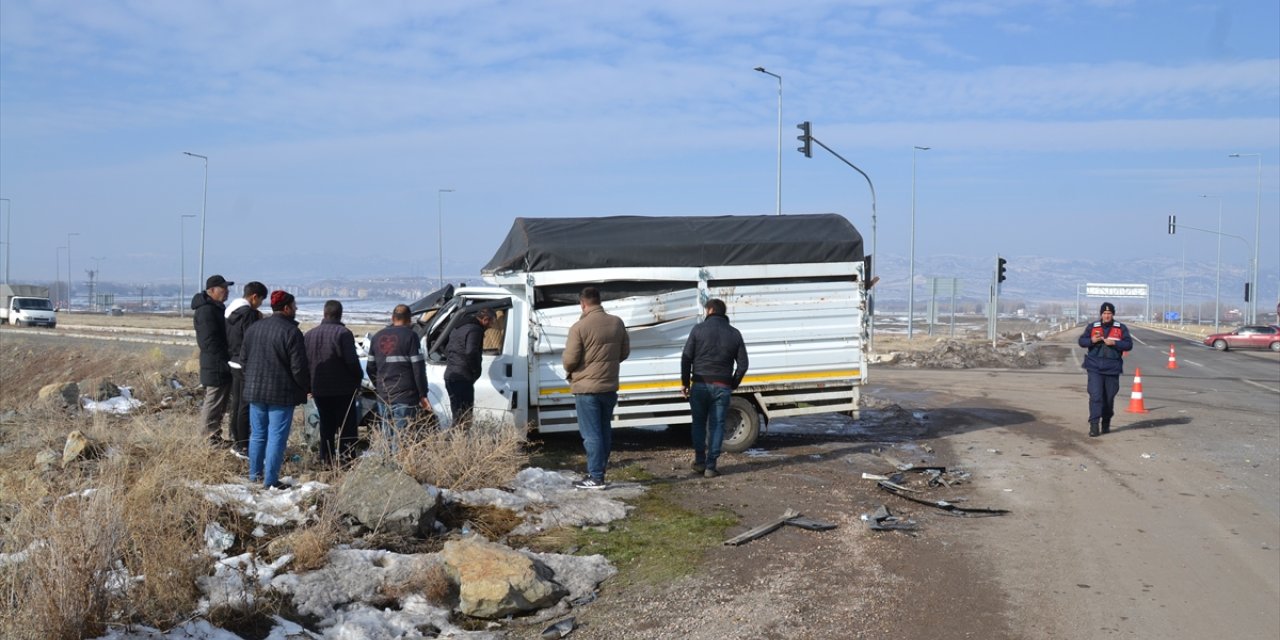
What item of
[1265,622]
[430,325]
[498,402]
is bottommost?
[1265,622]

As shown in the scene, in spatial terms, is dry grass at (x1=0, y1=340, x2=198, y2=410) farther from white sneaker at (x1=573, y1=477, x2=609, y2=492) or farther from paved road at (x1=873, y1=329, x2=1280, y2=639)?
paved road at (x1=873, y1=329, x2=1280, y2=639)

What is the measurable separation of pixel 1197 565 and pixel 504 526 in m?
4.89

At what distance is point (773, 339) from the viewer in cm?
1171

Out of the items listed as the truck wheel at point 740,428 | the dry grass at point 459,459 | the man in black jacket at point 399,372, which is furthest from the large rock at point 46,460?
the truck wheel at point 740,428

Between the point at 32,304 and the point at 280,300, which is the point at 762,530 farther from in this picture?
the point at 32,304

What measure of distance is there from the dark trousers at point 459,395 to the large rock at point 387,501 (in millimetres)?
2531

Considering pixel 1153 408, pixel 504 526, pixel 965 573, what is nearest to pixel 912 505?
pixel 965 573

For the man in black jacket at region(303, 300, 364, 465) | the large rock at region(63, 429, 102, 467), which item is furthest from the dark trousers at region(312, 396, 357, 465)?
the large rock at region(63, 429, 102, 467)

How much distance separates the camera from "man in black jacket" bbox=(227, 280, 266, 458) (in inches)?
381

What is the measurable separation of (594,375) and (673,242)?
2.86 metres

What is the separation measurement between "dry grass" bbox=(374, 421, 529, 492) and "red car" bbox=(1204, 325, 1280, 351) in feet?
159

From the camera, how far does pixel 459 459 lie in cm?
846

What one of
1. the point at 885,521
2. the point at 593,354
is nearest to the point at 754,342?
the point at 593,354

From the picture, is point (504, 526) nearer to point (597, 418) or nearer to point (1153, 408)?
point (597, 418)
